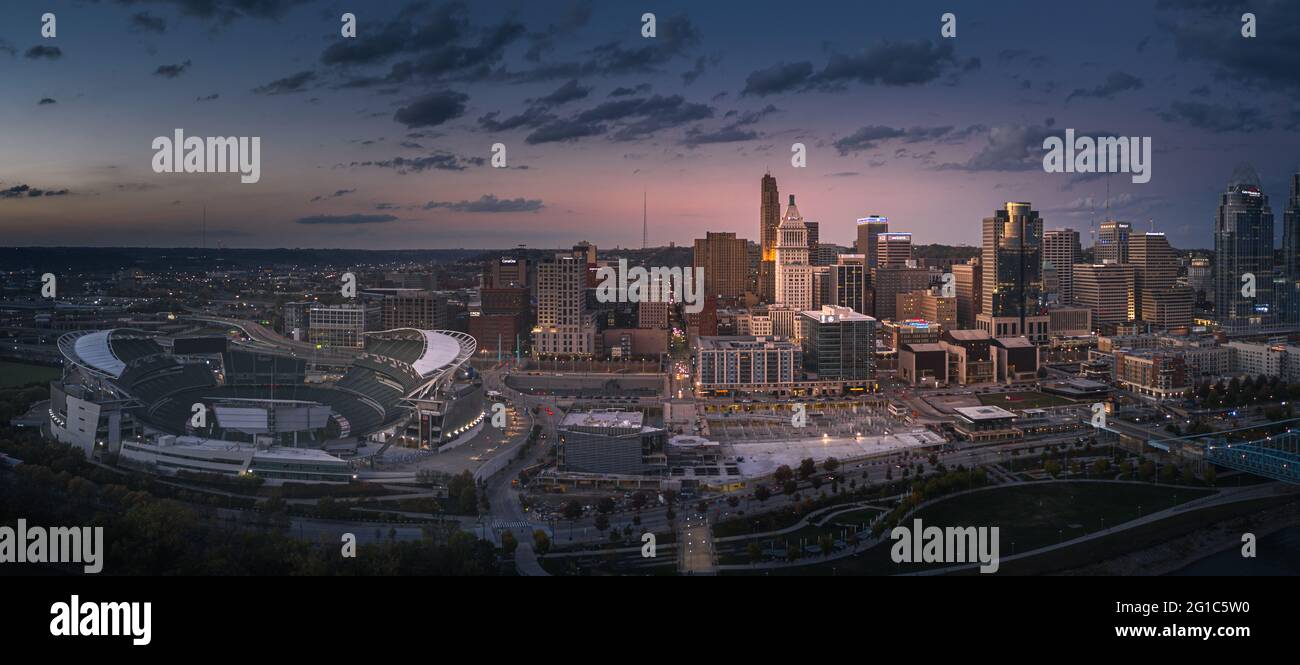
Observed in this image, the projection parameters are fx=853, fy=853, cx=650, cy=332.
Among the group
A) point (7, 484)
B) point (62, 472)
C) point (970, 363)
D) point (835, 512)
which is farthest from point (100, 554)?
point (970, 363)

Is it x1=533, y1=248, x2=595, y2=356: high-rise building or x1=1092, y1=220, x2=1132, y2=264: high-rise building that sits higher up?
x1=1092, y1=220, x2=1132, y2=264: high-rise building

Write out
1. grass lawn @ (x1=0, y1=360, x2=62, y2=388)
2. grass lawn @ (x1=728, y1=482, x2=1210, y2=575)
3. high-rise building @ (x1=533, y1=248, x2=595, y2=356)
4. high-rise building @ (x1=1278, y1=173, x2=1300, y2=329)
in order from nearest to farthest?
grass lawn @ (x1=728, y1=482, x2=1210, y2=575) → grass lawn @ (x1=0, y1=360, x2=62, y2=388) → high-rise building @ (x1=533, y1=248, x2=595, y2=356) → high-rise building @ (x1=1278, y1=173, x2=1300, y2=329)

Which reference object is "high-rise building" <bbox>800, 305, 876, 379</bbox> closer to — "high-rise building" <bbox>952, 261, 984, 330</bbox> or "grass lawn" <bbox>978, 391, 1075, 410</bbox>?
"grass lawn" <bbox>978, 391, 1075, 410</bbox>

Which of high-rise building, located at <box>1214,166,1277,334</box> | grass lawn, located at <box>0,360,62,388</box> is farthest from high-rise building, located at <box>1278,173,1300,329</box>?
grass lawn, located at <box>0,360,62,388</box>

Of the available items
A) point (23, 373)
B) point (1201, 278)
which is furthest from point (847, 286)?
point (23, 373)

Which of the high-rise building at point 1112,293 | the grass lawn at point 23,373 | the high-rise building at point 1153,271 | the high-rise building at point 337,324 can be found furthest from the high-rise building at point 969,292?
the grass lawn at point 23,373

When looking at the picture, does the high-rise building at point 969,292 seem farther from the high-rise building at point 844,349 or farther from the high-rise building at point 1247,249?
the high-rise building at point 844,349
